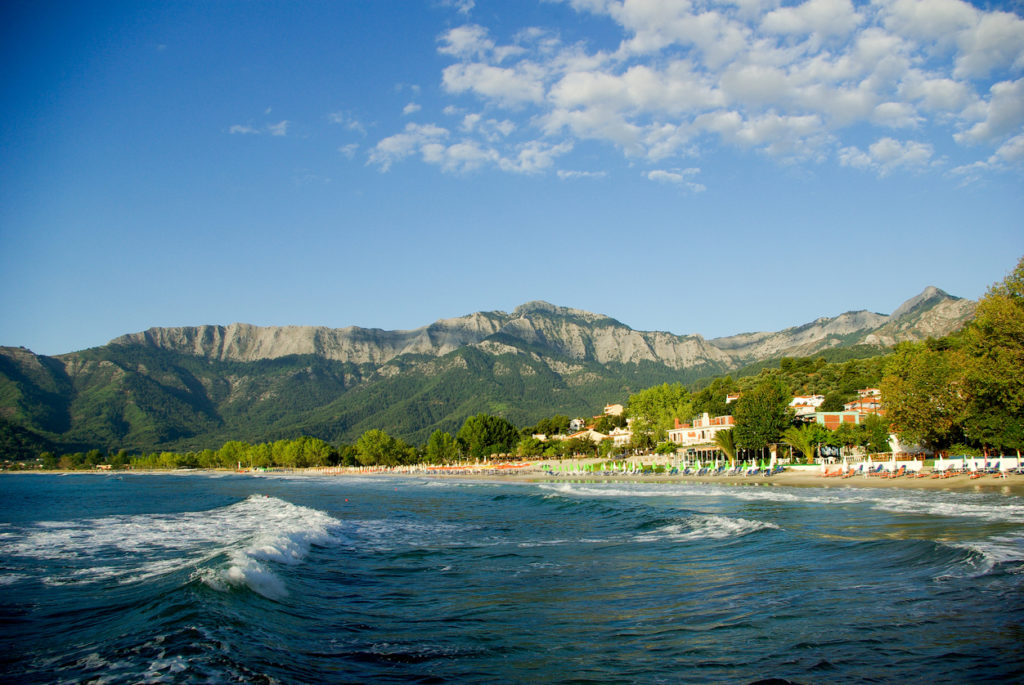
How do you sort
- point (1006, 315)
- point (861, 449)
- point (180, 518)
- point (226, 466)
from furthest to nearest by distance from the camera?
point (226, 466)
point (861, 449)
point (1006, 315)
point (180, 518)

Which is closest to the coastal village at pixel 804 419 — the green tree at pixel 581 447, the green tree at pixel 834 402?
the green tree at pixel 834 402

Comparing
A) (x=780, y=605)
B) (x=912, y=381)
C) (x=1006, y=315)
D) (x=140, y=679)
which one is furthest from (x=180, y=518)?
(x=912, y=381)

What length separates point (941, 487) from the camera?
38625 millimetres

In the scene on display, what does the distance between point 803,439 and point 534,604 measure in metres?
65.1

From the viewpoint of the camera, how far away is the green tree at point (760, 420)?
71.9 m

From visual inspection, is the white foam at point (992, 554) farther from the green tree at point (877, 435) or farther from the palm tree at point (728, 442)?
the palm tree at point (728, 442)

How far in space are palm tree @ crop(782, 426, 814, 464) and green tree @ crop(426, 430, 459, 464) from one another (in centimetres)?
8461

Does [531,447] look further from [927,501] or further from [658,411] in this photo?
[927,501]

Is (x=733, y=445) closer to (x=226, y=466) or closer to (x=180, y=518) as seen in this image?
(x=180, y=518)

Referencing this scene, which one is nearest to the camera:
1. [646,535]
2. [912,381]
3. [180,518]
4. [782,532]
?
[782,532]

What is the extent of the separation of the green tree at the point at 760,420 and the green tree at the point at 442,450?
80.8m

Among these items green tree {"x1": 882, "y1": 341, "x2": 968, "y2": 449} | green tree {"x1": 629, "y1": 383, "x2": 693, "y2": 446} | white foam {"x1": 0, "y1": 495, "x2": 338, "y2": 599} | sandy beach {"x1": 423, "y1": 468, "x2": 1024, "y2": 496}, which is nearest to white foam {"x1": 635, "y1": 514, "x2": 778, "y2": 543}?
white foam {"x1": 0, "y1": 495, "x2": 338, "y2": 599}

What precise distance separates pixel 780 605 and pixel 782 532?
1058 cm

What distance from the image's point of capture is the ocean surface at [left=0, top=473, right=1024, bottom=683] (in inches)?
334
